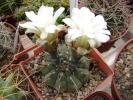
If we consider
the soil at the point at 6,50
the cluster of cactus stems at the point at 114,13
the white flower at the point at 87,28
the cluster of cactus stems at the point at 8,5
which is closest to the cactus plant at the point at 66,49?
the white flower at the point at 87,28

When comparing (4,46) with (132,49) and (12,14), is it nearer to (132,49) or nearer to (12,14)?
(12,14)

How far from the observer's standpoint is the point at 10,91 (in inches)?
41.9

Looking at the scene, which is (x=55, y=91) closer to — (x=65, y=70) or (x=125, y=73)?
(x=65, y=70)

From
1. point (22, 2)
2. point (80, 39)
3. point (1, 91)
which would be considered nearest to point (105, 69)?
point (80, 39)

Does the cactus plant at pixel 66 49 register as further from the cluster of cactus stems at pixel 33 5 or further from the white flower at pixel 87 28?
the cluster of cactus stems at pixel 33 5

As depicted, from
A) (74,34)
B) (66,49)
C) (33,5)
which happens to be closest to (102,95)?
(66,49)

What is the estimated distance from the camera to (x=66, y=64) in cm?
102

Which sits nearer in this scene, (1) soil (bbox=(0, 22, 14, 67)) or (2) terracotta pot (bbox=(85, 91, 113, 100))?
(2) terracotta pot (bbox=(85, 91, 113, 100))

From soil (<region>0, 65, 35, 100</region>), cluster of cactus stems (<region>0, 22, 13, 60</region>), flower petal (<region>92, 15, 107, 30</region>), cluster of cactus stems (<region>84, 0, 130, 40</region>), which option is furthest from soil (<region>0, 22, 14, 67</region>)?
flower petal (<region>92, 15, 107, 30</region>)

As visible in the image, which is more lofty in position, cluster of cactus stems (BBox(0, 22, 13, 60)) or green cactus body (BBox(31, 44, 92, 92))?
cluster of cactus stems (BBox(0, 22, 13, 60))

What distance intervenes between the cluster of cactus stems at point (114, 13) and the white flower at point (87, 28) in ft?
1.47

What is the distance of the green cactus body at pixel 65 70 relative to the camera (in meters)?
1.01

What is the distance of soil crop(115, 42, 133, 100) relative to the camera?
1.17 m

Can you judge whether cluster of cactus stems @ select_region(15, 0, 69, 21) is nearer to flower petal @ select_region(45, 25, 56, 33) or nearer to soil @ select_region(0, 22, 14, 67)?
soil @ select_region(0, 22, 14, 67)
